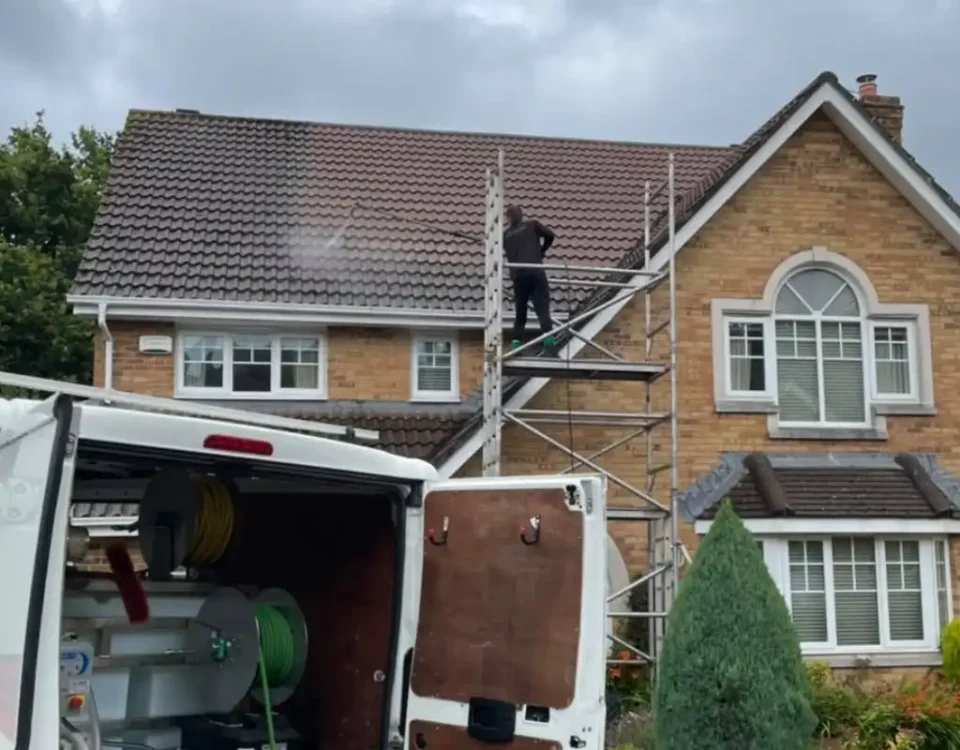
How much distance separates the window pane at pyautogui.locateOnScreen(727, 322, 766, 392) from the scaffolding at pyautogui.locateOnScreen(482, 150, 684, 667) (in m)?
1.03

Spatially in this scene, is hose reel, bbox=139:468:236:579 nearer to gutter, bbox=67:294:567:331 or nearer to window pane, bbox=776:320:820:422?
gutter, bbox=67:294:567:331

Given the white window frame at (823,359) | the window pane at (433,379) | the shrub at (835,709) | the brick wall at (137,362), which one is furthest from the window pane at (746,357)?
the brick wall at (137,362)

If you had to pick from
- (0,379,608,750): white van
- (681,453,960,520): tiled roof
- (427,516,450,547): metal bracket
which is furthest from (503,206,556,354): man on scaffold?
(427,516,450,547): metal bracket

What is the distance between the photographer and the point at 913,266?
14492 mm

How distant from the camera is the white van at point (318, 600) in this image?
4.42m

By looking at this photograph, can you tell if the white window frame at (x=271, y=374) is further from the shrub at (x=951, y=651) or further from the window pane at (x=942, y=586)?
the shrub at (x=951, y=651)

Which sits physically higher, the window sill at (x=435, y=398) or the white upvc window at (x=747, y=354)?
the white upvc window at (x=747, y=354)

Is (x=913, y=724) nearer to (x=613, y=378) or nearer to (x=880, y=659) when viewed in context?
(x=880, y=659)

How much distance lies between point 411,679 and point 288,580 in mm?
1018

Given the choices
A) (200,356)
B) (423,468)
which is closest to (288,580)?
(423,468)

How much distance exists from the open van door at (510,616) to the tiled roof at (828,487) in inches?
340

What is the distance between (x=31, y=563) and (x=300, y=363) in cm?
1195

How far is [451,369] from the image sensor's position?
50.1ft

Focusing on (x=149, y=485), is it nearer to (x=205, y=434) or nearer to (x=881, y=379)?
(x=205, y=434)
